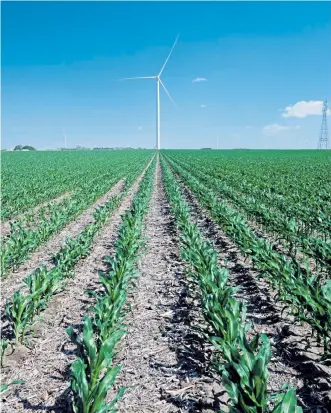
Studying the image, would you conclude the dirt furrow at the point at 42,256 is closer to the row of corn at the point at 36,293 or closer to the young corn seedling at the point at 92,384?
the row of corn at the point at 36,293

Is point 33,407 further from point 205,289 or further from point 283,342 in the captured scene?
point 283,342

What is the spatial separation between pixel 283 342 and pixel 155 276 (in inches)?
123

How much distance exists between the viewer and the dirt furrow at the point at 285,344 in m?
3.50

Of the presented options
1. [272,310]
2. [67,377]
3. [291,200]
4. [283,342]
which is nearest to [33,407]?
[67,377]

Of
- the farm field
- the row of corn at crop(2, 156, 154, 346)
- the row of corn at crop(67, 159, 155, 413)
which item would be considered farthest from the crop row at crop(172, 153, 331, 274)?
the row of corn at crop(2, 156, 154, 346)

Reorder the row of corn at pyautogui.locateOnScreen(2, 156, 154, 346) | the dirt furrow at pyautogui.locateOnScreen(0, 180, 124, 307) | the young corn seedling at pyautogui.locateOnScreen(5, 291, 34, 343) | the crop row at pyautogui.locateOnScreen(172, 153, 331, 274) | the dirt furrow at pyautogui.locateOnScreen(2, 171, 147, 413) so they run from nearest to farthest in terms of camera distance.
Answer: the dirt furrow at pyautogui.locateOnScreen(2, 171, 147, 413) < the young corn seedling at pyautogui.locateOnScreen(5, 291, 34, 343) < the row of corn at pyautogui.locateOnScreen(2, 156, 154, 346) < the dirt furrow at pyautogui.locateOnScreen(0, 180, 124, 307) < the crop row at pyautogui.locateOnScreen(172, 153, 331, 274)

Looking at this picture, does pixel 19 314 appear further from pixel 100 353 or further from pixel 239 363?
pixel 239 363

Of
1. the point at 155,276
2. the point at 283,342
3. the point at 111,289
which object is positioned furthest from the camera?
the point at 155,276

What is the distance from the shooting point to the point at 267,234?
10227 mm

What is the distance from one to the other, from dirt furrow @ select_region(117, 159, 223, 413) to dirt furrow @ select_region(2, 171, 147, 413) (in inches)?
26.1

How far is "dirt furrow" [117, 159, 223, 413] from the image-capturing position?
347 centimetres

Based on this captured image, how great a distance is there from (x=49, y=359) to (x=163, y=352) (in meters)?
1.41

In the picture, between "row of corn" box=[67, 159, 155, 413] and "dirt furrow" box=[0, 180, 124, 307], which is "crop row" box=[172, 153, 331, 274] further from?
"dirt furrow" box=[0, 180, 124, 307]

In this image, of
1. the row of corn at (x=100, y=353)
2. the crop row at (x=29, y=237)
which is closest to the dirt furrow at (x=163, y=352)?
the row of corn at (x=100, y=353)
